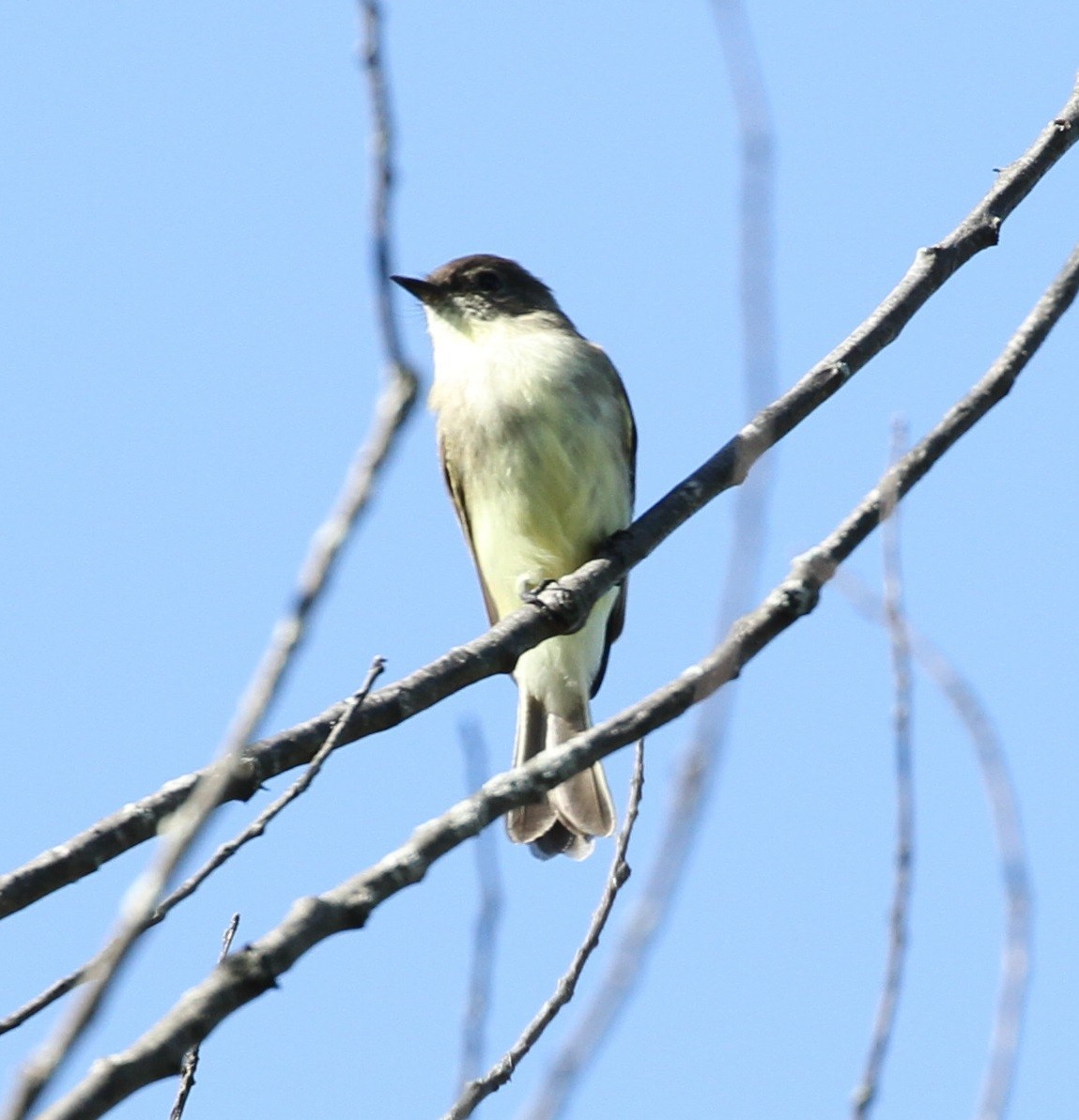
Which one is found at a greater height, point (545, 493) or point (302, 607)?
point (545, 493)

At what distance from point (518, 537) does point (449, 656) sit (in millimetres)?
3094

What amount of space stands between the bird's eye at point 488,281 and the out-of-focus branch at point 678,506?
10.7 feet

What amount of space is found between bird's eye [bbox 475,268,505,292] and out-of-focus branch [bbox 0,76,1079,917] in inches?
128

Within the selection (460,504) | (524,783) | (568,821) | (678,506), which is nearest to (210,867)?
(524,783)

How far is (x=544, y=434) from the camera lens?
7.48 metres

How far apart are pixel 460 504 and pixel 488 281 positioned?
3.94ft

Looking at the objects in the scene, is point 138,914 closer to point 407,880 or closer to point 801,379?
point 407,880

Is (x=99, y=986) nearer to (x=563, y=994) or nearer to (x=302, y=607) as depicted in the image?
(x=302, y=607)

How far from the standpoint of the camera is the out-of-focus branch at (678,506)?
394cm

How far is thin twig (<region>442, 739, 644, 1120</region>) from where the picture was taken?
324 centimetres

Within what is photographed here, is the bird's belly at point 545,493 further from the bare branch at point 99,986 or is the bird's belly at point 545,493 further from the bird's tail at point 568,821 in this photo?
the bare branch at point 99,986

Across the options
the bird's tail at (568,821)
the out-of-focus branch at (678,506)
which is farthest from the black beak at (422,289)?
the out-of-focus branch at (678,506)

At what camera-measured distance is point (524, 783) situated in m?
Answer: 3.20

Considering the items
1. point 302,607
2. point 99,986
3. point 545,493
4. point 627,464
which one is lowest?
point 99,986
